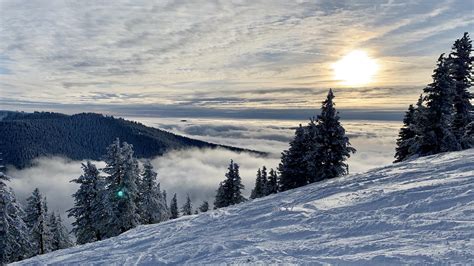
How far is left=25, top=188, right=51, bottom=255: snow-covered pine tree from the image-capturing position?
35094 millimetres

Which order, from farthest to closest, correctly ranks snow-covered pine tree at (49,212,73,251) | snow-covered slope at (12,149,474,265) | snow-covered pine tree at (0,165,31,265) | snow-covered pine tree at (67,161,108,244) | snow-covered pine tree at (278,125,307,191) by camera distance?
snow-covered pine tree at (49,212,73,251) → snow-covered pine tree at (278,125,307,191) → snow-covered pine tree at (67,161,108,244) → snow-covered pine tree at (0,165,31,265) → snow-covered slope at (12,149,474,265)

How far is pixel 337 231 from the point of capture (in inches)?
420

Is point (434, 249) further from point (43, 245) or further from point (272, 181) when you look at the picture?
point (43, 245)

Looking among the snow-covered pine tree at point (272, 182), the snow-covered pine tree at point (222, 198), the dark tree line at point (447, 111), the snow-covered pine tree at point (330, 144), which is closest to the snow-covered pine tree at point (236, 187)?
the snow-covered pine tree at point (222, 198)

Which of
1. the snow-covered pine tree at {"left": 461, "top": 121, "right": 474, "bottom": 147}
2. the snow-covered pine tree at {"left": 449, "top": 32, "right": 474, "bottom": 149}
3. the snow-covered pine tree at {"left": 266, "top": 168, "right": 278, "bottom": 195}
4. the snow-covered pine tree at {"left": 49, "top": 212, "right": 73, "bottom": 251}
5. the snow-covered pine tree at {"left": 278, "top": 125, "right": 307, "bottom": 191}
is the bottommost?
the snow-covered pine tree at {"left": 49, "top": 212, "right": 73, "bottom": 251}

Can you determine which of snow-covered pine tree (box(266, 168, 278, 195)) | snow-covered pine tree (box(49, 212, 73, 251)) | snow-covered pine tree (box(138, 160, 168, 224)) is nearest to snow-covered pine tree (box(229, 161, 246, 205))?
snow-covered pine tree (box(266, 168, 278, 195))

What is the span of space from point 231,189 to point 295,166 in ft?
33.4

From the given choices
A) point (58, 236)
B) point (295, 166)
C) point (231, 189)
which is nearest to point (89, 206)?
point (58, 236)

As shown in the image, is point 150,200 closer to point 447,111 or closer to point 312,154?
point 312,154

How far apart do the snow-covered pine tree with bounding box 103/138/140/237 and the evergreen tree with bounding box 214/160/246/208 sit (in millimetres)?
12689

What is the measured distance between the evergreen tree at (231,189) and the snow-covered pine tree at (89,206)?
14806 mm

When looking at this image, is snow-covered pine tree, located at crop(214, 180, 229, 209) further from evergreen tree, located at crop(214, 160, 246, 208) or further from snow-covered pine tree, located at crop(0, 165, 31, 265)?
snow-covered pine tree, located at crop(0, 165, 31, 265)

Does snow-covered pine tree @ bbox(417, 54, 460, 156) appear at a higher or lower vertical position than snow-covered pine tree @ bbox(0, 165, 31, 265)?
higher

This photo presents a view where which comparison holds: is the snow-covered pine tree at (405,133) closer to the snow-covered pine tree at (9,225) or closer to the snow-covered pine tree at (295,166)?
the snow-covered pine tree at (295,166)
